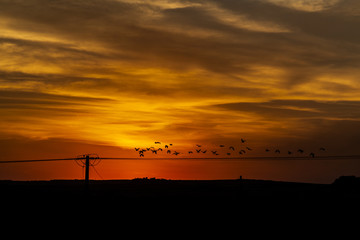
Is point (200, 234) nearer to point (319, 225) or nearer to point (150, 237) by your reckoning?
point (150, 237)

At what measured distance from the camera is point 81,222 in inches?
1029

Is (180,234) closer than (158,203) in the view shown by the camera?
Yes

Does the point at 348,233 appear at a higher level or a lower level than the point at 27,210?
lower

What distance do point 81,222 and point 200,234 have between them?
21.5 feet

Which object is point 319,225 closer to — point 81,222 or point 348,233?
point 348,233

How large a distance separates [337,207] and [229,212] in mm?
7911

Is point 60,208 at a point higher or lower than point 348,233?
higher

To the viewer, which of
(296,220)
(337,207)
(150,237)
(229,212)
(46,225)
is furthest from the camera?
Answer: (337,207)

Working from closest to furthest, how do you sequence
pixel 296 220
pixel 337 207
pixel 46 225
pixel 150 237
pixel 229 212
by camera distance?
pixel 150 237, pixel 46 225, pixel 296 220, pixel 229 212, pixel 337 207

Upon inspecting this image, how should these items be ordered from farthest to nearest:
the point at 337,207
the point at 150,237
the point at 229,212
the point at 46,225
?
the point at 337,207 < the point at 229,212 < the point at 46,225 < the point at 150,237

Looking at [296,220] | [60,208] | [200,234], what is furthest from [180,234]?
[60,208]

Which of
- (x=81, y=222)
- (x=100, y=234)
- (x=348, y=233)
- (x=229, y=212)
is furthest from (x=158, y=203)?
(x=348, y=233)

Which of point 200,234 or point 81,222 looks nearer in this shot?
point 200,234

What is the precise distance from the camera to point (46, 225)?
25.2 metres
